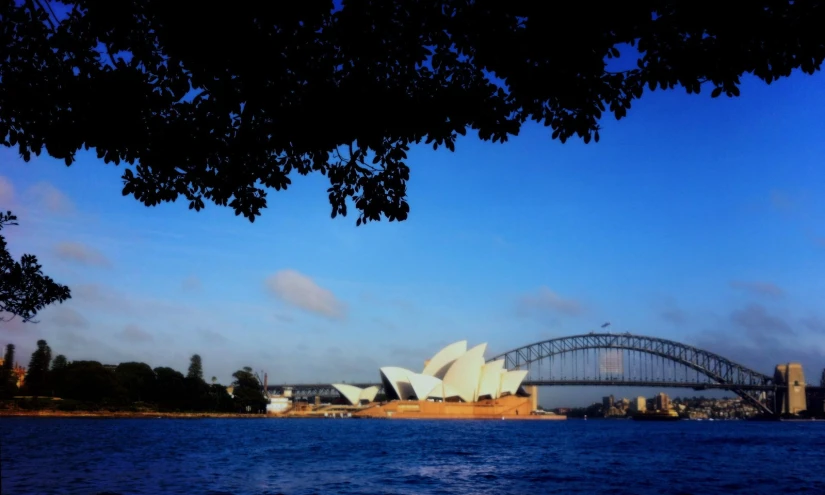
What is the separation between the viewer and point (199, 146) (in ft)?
22.1

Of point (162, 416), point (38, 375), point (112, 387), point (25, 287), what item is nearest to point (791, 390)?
point (162, 416)

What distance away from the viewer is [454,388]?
112 m

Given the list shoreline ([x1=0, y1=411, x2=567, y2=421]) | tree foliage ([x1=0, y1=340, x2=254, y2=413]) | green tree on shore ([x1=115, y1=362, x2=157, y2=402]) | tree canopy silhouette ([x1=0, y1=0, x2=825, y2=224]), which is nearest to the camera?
tree canopy silhouette ([x1=0, y1=0, x2=825, y2=224])

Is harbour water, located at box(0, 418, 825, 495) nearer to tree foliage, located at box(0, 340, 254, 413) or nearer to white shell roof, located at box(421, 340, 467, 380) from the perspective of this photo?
tree foliage, located at box(0, 340, 254, 413)

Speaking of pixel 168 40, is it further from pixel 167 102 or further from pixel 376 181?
pixel 376 181

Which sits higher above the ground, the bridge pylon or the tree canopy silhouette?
the tree canopy silhouette

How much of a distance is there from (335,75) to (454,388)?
4294 inches

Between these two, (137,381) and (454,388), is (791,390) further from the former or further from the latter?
(137,381)

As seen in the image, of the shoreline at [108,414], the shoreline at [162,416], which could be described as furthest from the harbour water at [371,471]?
the shoreline at [162,416]

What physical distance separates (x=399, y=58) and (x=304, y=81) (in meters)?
0.99

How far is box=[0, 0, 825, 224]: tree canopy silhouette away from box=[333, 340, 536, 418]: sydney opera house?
329 ft

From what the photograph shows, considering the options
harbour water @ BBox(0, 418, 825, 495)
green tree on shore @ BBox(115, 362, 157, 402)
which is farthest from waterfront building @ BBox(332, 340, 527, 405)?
harbour water @ BBox(0, 418, 825, 495)

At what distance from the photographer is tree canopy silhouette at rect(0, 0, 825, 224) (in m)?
5.13

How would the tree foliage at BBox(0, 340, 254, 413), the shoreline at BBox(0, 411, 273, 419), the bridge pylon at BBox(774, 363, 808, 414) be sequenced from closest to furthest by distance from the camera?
the shoreline at BBox(0, 411, 273, 419), the tree foliage at BBox(0, 340, 254, 413), the bridge pylon at BBox(774, 363, 808, 414)
